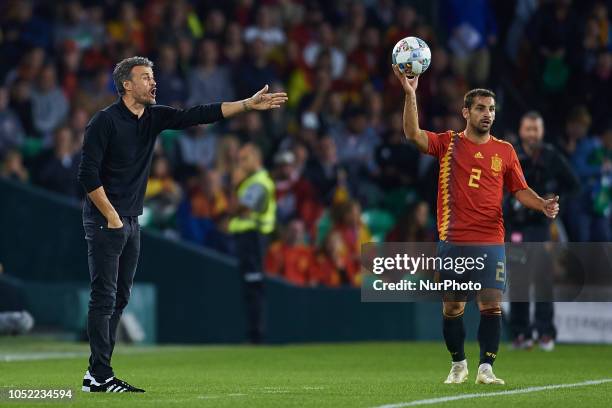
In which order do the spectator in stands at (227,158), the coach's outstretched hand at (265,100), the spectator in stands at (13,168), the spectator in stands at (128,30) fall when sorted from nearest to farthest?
1. the coach's outstretched hand at (265,100)
2. the spectator in stands at (13,168)
3. the spectator in stands at (227,158)
4. the spectator in stands at (128,30)

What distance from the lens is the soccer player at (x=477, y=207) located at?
10164 mm

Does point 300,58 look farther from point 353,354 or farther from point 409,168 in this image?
point 353,354

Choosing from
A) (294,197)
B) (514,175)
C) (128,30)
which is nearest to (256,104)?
(514,175)

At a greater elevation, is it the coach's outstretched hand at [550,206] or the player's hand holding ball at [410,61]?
the player's hand holding ball at [410,61]

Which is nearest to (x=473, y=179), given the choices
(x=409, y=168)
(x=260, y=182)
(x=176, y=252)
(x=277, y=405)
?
(x=277, y=405)

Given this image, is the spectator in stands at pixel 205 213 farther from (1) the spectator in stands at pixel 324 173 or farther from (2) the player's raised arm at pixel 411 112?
(2) the player's raised arm at pixel 411 112

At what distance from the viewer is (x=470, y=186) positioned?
10.3m

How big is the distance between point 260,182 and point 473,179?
23.0ft

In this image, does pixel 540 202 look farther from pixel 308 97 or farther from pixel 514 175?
pixel 308 97

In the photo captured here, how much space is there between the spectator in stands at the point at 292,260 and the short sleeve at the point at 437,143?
815cm

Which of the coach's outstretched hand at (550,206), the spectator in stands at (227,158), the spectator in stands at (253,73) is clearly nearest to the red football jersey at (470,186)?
the coach's outstretched hand at (550,206)

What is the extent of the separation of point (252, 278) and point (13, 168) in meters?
3.22

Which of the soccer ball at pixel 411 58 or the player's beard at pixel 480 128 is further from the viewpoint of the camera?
the player's beard at pixel 480 128

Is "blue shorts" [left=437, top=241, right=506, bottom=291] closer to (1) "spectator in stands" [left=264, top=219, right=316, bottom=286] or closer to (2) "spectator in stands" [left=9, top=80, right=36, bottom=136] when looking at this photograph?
(1) "spectator in stands" [left=264, top=219, right=316, bottom=286]
